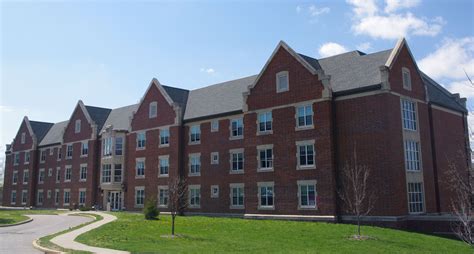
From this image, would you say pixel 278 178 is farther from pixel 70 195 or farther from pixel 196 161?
pixel 70 195

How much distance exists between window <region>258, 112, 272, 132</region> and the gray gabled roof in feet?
11.7

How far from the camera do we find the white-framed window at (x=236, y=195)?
123 ft

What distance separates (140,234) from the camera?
23203 mm

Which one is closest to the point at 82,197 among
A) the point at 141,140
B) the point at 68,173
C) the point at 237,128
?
the point at 68,173

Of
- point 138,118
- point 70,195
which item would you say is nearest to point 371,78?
point 138,118

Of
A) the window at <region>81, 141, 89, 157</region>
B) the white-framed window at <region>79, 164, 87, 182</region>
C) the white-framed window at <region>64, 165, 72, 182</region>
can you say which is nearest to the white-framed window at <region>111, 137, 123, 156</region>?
the window at <region>81, 141, 89, 157</region>

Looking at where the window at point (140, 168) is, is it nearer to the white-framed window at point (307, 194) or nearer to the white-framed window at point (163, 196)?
the white-framed window at point (163, 196)

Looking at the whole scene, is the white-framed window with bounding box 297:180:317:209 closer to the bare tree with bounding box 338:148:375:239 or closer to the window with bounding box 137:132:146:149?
the bare tree with bounding box 338:148:375:239

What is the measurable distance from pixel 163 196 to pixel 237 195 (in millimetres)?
8925

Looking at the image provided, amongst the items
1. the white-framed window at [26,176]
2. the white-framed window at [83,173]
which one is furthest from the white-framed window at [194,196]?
the white-framed window at [26,176]

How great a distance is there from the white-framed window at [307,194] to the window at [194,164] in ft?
40.5

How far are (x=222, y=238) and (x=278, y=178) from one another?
1203cm

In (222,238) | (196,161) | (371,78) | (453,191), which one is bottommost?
(222,238)

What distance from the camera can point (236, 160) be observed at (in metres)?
38.6
